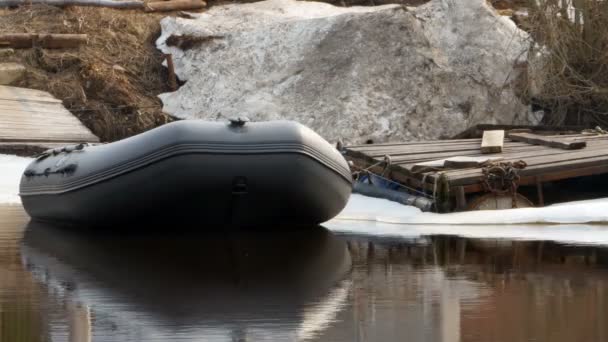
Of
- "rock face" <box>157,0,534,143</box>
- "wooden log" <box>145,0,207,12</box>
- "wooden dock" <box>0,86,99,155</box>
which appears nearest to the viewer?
"wooden dock" <box>0,86,99,155</box>

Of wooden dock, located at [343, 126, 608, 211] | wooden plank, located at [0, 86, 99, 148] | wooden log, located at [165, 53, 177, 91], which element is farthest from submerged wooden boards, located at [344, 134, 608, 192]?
wooden log, located at [165, 53, 177, 91]

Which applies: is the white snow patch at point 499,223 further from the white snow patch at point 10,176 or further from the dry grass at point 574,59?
the dry grass at point 574,59

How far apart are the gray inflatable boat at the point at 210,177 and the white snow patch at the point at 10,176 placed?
408 centimetres

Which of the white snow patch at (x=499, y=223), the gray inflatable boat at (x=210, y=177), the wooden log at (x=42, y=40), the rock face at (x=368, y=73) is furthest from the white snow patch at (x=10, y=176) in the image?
the white snow patch at (x=499, y=223)

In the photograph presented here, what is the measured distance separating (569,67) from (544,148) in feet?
12.1

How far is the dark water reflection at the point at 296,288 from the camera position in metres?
6.65

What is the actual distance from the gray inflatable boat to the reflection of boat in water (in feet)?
0.64

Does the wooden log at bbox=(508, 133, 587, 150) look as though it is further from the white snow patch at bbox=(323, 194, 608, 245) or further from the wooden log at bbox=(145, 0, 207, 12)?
the wooden log at bbox=(145, 0, 207, 12)

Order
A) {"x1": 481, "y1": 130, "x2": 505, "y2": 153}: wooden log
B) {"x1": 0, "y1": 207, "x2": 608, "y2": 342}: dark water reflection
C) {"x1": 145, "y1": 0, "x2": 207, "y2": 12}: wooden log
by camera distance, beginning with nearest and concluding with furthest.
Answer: {"x1": 0, "y1": 207, "x2": 608, "y2": 342}: dark water reflection < {"x1": 481, "y1": 130, "x2": 505, "y2": 153}: wooden log < {"x1": 145, "y1": 0, "x2": 207, "y2": 12}: wooden log

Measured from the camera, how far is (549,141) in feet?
48.5

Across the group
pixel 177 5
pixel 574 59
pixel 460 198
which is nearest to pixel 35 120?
pixel 177 5

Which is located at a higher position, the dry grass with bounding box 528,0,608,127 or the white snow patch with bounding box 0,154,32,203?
the dry grass with bounding box 528,0,608,127

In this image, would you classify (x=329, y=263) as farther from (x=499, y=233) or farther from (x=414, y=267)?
(x=499, y=233)

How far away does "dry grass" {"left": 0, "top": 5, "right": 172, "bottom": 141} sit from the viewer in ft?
66.2
